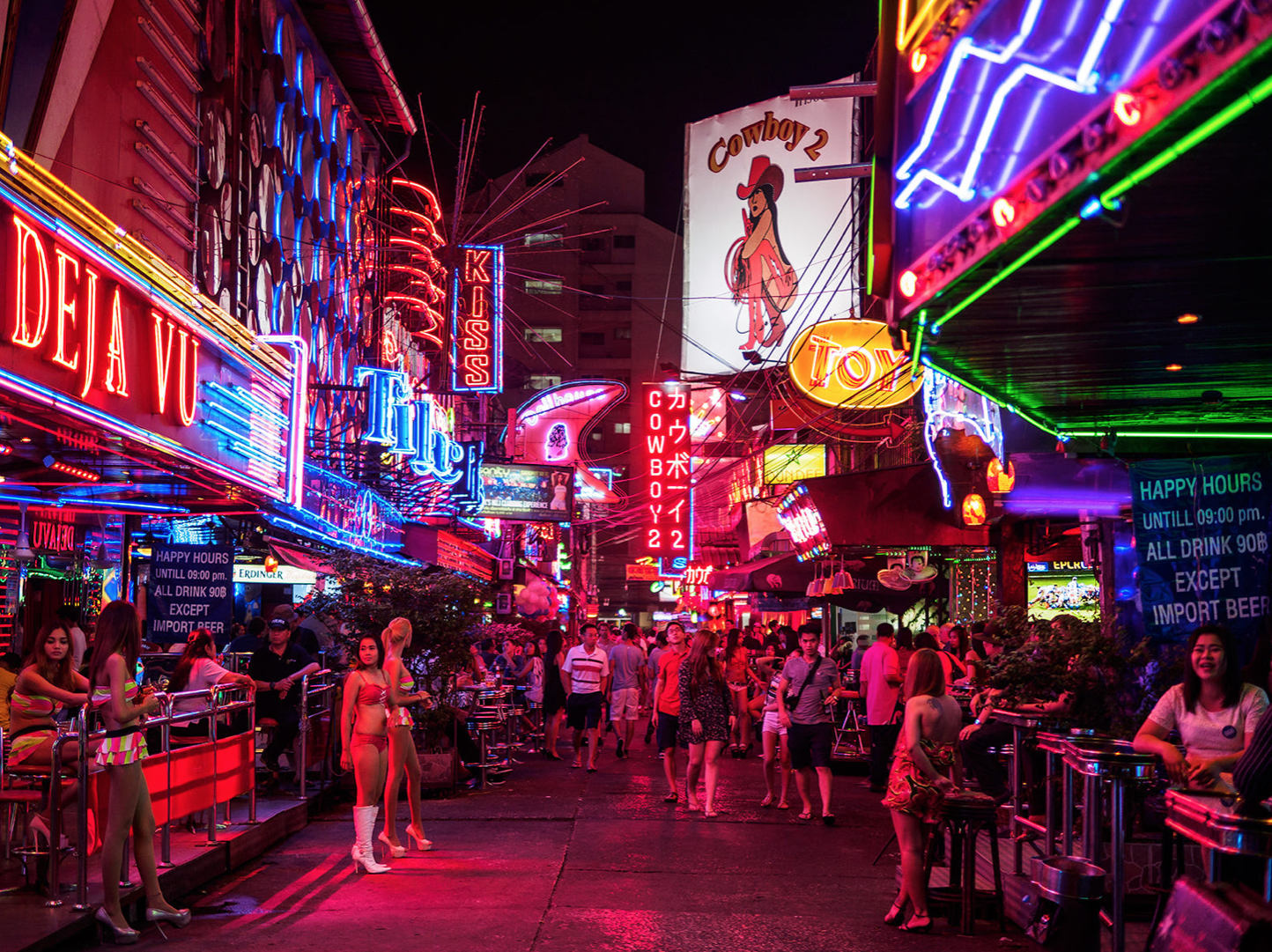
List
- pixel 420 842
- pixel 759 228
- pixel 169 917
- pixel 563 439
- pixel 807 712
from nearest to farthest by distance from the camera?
pixel 169 917, pixel 420 842, pixel 807 712, pixel 759 228, pixel 563 439

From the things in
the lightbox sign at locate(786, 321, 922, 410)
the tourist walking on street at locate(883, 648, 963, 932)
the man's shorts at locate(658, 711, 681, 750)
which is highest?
the lightbox sign at locate(786, 321, 922, 410)

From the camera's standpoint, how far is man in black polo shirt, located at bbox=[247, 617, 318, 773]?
544 inches

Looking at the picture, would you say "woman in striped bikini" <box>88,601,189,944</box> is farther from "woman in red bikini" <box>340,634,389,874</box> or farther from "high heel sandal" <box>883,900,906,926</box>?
"high heel sandal" <box>883,900,906,926</box>

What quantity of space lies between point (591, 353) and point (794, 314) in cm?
6016

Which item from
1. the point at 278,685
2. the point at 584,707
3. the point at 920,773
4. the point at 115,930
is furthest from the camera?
the point at 584,707

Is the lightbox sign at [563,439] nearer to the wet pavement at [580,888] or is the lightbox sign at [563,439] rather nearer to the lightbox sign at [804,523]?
the lightbox sign at [804,523]

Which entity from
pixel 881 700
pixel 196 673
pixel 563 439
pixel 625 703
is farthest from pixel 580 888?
pixel 563 439

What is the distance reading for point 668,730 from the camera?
1502 centimetres

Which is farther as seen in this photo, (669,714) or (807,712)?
(669,714)

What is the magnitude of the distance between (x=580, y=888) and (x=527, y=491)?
20.6 m

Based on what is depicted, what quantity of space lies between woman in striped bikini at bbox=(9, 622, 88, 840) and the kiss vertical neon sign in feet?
59.7

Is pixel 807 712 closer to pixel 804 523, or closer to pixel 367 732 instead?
pixel 367 732

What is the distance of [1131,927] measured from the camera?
26.3ft

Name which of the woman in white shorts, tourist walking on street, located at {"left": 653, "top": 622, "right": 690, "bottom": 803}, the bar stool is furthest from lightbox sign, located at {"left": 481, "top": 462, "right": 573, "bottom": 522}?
the bar stool
